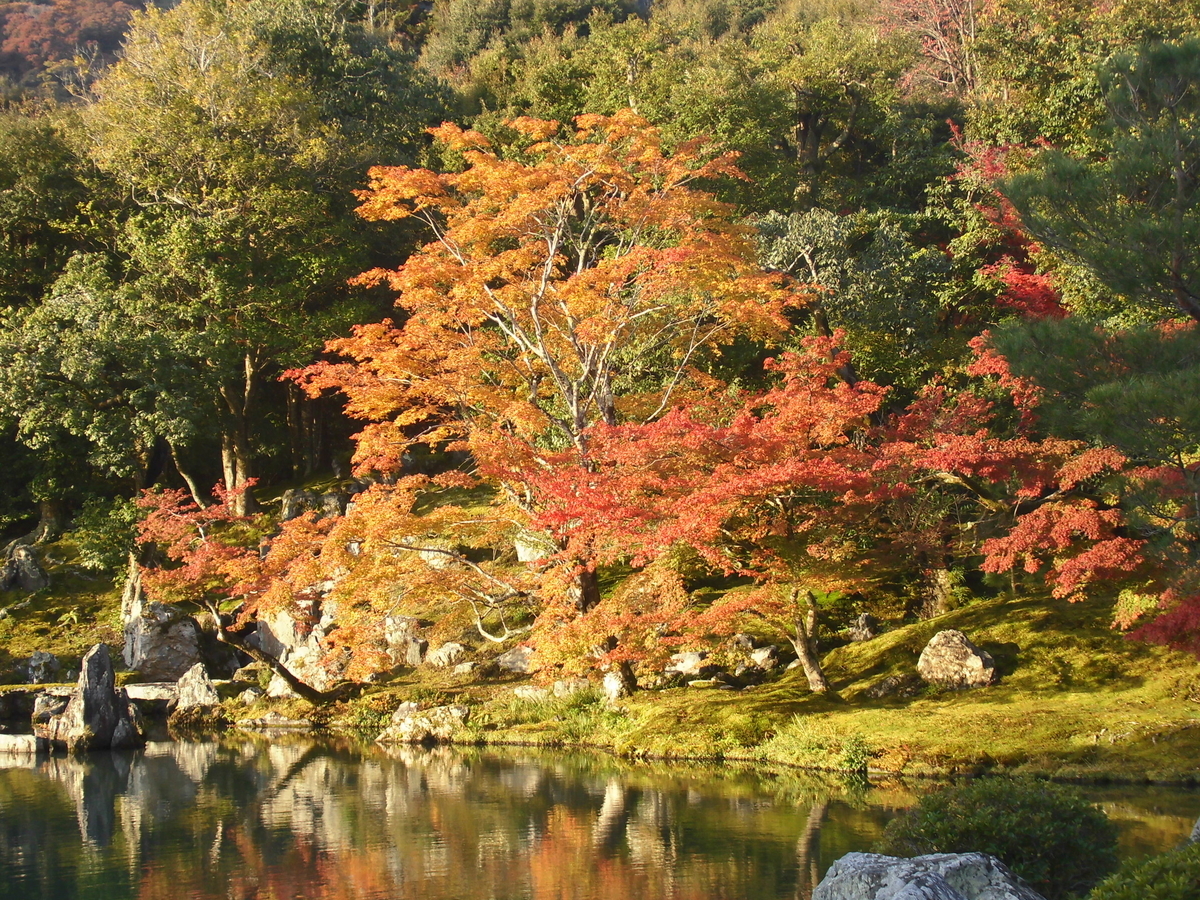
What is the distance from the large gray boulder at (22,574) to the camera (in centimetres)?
2372

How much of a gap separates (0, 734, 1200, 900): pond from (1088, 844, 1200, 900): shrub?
11.1ft

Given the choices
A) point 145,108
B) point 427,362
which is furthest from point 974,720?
point 145,108

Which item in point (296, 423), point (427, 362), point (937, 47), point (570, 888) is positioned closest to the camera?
point (570, 888)

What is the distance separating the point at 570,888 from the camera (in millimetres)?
8695

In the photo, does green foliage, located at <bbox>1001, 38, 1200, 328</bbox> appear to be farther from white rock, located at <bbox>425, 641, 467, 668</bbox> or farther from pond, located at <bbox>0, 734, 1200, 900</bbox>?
white rock, located at <bbox>425, 641, 467, 668</bbox>

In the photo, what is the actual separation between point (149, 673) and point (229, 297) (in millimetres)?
8785

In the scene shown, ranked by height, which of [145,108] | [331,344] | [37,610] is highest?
[145,108]

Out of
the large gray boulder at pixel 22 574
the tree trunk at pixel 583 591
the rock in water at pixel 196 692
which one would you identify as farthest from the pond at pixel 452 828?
the large gray boulder at pixel 22 574

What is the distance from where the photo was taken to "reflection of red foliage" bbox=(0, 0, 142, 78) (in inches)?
2459

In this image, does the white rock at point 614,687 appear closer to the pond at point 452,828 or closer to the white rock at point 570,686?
the white rock at point 570,686

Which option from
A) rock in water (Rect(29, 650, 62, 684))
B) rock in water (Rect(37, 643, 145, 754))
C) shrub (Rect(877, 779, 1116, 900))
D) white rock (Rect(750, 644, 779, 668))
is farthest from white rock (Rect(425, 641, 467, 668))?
shrub (Rect(877, 779, 1116, 900))

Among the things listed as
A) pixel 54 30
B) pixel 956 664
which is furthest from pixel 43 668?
pixel 54 30

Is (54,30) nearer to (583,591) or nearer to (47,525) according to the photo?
(47,525)

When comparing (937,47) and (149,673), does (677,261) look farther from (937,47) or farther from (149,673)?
(937,47)
